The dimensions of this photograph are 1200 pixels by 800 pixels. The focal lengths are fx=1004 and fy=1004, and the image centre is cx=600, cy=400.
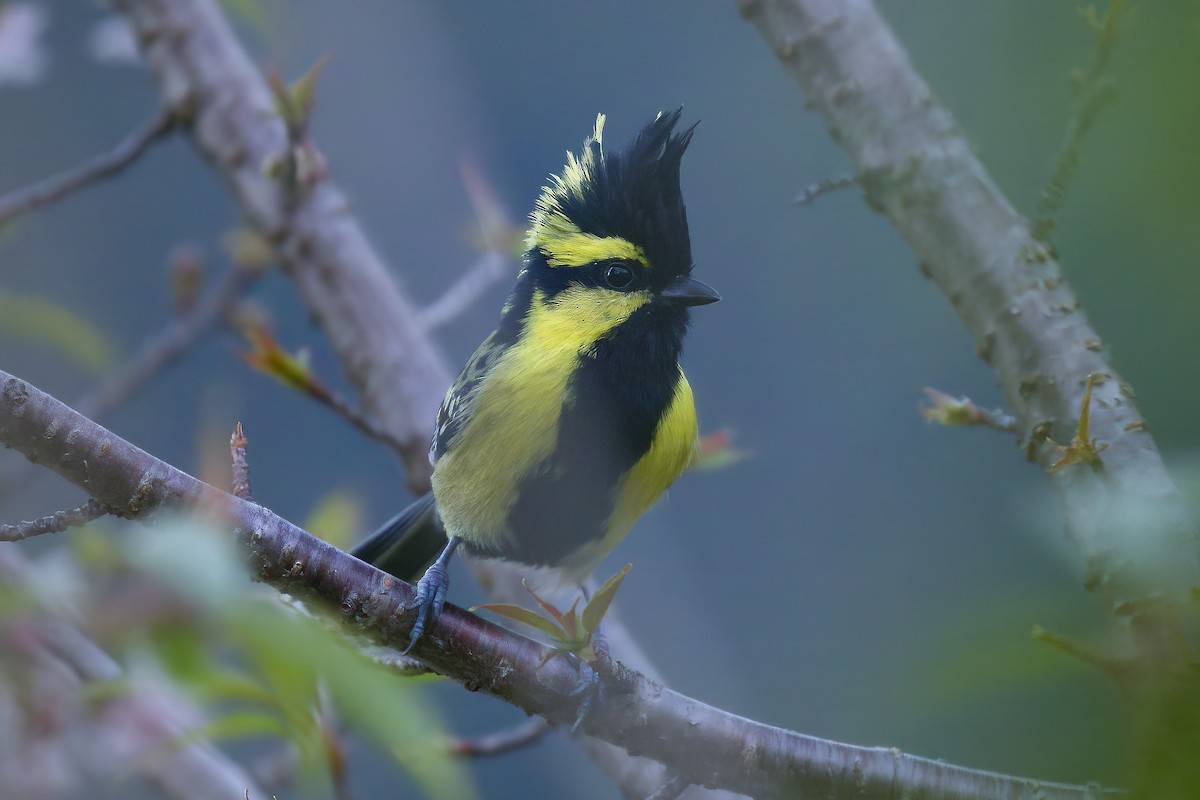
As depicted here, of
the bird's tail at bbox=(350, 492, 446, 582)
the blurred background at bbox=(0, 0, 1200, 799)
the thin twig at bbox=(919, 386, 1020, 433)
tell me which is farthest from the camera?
the bird's tail at bbox=(350, 492, 446, 582)

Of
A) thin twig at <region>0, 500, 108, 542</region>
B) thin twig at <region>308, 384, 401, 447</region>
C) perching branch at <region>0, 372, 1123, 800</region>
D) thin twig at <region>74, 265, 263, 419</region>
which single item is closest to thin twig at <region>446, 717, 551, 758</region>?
perching branch at <region>0, 372, 1123, 800</region>

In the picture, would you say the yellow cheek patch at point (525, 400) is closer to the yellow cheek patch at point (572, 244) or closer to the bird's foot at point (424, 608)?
the yellow cheek patch at point (572, 244)

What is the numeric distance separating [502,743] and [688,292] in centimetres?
67

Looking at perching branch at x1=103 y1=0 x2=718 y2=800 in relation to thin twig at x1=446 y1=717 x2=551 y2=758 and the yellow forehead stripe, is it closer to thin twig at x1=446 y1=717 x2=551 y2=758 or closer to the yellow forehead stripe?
thin twig at x1=446 y1=717 x2=551 y2=758

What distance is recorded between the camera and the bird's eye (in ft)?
4.01

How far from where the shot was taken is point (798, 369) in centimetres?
227

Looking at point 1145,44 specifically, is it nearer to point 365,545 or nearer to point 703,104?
point 703,104

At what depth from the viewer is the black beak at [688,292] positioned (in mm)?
1208

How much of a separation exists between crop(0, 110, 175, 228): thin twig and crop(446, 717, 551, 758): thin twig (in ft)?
3.24

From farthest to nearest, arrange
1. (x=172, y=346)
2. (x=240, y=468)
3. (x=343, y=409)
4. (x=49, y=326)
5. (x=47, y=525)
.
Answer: (x=172, y=346) < (x=343, y=409) < (x=49, y=326) < (x=240, y=468) < (x=47, y=525)

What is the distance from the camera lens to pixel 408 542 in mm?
1593

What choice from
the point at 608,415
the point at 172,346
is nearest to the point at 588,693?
the point at 608,415

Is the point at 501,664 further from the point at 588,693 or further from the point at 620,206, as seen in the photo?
the point at 620,206

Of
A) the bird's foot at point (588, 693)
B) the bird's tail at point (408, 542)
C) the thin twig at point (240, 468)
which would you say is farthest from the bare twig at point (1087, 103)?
the bird's tail at point (408, 542)
